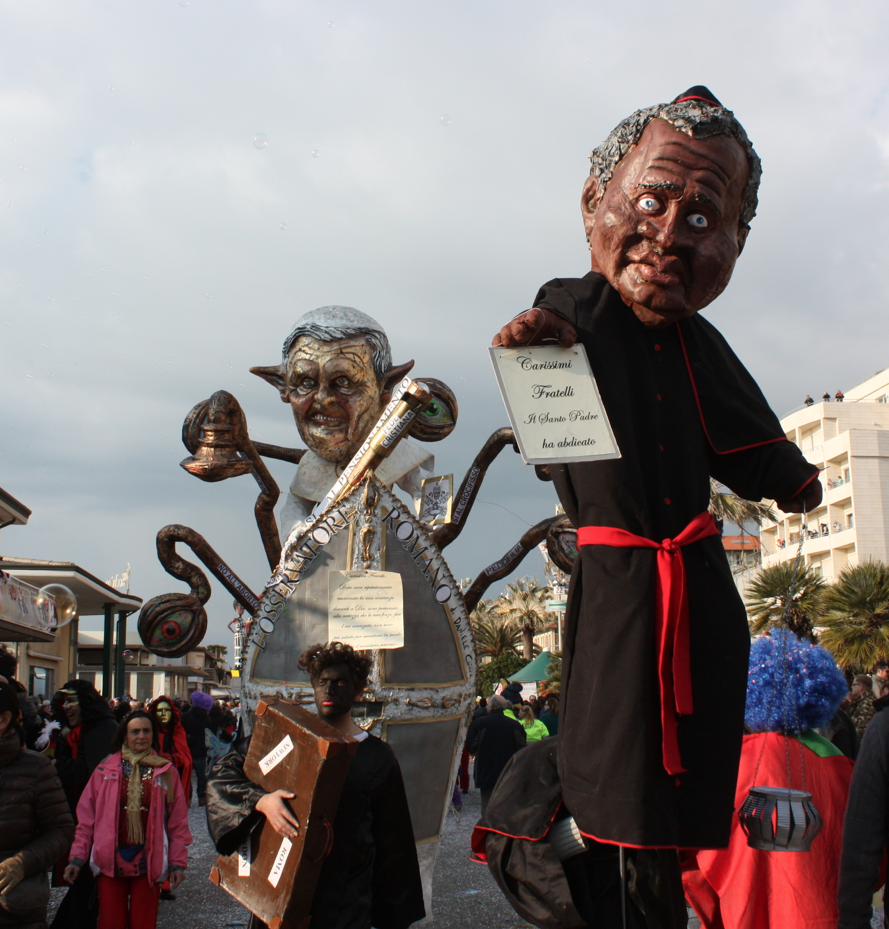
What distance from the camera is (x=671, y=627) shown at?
182 cm

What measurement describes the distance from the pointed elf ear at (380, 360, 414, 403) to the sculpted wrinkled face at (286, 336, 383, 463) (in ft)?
0.38

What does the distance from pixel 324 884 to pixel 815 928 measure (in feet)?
5.21

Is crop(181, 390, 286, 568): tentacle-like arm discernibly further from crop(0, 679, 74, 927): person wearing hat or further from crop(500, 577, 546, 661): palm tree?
crop(500, 577, 546, 661): palm tree

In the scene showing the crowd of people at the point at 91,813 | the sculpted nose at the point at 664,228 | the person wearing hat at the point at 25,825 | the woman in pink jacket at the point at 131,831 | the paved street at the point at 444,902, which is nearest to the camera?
the sculpted nose at the point at 664,228

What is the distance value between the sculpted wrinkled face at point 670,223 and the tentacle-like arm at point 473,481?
3843mm

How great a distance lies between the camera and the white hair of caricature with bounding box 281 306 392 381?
18.6 ft

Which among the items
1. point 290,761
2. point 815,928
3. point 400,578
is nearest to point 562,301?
point 290,761

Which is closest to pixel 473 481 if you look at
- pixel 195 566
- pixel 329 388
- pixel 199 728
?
pixel 329 388

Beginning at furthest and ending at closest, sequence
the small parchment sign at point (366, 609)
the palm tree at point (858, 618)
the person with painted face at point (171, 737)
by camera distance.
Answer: the palm tree at point (858, 618) < the person with painted face at point (171, 737) < the small parchment sign at point (366, 609)

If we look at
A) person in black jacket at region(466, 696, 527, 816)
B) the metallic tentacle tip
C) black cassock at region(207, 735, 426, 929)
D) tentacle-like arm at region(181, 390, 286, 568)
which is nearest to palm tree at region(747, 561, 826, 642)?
person in black jacket at region(466, 696, 527, 816)

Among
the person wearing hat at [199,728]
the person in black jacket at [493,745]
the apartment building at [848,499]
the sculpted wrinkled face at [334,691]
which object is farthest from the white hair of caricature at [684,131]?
the apartment building at [848,499]

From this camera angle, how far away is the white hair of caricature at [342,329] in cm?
566

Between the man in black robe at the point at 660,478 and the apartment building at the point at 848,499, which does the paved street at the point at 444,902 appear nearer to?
the man in black robe at the point at 660,478

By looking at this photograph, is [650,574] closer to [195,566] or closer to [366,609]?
[366,609]
